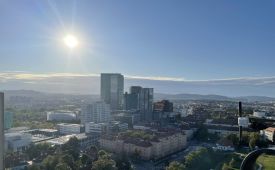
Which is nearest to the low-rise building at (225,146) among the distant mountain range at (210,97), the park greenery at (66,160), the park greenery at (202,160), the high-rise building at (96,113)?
the park greenery at (202,160)

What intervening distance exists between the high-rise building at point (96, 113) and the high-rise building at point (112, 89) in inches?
167

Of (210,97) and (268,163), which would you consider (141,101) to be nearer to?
(268,163)

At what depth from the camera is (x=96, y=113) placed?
1964 centimetres

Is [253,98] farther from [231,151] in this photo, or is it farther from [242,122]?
[242,122]

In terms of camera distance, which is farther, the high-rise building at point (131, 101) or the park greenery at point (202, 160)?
the high-rise building at point (131, 101)

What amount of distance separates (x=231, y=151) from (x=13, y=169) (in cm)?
603

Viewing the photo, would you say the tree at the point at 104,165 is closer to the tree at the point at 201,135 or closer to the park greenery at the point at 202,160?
the park greenery at the point at 202,160

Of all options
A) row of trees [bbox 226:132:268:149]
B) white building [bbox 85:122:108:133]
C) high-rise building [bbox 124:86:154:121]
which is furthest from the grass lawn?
high-rise building [bbox 124:86:154:121]

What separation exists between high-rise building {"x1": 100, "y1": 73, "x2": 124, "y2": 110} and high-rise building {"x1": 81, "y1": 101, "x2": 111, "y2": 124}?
4253 millimetres

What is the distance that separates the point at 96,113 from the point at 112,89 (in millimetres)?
5112

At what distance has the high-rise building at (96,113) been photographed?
19.5 meters

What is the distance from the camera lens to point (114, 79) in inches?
981

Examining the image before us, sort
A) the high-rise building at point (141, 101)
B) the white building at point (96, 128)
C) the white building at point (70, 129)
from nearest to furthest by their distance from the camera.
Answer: the white building at point (96, 128)
the white building at point (70, 129)
the high-rise building at point (141, 101)

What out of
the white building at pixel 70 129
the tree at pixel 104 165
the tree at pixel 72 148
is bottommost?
the white building at pixel 70 129
